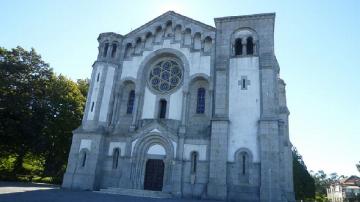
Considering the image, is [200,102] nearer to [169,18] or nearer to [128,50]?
[169,18]

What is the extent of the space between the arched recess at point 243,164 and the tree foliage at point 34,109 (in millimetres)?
20716

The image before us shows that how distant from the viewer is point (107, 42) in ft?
91.0

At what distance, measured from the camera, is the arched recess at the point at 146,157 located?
74.0ft

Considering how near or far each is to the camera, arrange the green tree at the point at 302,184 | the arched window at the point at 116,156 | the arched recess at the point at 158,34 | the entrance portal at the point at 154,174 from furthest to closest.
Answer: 1. the green tree at the point at 302,184
2. the arched recess at the point at 158,34
3. the arched window at the point at 116,156
4. the entrance portal at the point at 154,174

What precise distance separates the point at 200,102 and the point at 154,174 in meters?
7.15

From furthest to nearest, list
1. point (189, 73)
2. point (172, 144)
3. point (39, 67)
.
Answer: point (39, 67) → point (189, 73) → point (172, 144)

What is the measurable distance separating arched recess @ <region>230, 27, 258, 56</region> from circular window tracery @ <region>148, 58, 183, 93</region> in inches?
199

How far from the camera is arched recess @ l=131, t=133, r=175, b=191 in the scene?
74.0 ft

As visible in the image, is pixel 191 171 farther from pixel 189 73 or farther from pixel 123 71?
pixel 123 71

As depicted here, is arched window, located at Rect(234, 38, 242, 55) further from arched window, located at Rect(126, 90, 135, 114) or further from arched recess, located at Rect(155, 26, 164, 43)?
arched window, located at Rect(126, 90, 135, 114)

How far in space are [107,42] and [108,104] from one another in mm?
6274

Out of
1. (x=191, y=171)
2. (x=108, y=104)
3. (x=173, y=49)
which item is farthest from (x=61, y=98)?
(x=191, y=171)

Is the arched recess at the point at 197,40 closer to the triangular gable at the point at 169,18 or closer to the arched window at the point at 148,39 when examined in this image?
the triangular gable at the point at 169,18

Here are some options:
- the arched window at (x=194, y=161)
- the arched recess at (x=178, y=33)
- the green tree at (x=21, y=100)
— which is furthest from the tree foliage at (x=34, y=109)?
the arched window at (x=194, y=161)
